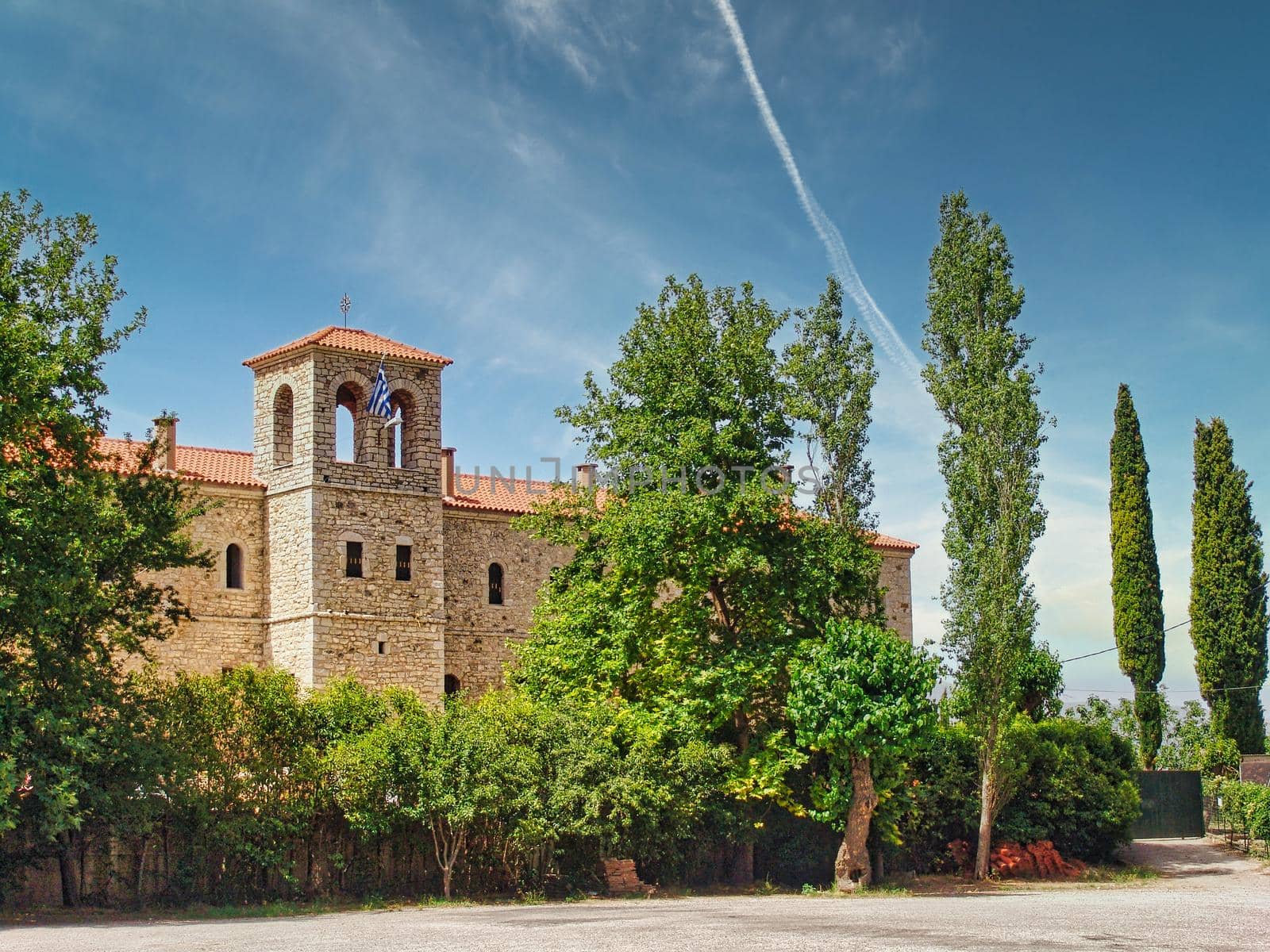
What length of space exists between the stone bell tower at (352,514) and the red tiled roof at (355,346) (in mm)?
41

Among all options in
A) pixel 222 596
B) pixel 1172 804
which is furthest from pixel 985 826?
pixel 222 596

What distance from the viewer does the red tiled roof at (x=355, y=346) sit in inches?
1428

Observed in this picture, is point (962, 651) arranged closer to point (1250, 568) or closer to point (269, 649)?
point (1250, 568)

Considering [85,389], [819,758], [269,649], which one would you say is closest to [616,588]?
[819,758]

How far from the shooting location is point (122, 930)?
59.9ft

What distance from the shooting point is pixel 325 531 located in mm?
35812

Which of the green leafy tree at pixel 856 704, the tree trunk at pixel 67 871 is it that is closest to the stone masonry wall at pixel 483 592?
the green leafy tree at pixel 856 704

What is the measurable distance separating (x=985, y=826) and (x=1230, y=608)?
490 inches

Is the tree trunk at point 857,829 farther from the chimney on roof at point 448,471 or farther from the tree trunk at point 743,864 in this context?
→ the chimney on roof at point 448,471

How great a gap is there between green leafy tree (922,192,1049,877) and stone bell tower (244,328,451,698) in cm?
1368

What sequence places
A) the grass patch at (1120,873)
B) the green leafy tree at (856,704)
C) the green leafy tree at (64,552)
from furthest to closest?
1. the grass patch at (1120,873)
2. the green leafy tree at (856,704)
3. the green leafy tree at (64,552)

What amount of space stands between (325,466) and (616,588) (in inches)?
450

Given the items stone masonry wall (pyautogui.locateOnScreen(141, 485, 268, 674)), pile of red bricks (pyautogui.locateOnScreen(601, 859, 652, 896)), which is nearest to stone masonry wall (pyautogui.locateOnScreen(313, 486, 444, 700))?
stone masonry wall (pyautogui.locateOnScreen(141, 485, 268, 674))

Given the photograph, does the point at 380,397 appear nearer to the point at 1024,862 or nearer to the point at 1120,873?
the point at 1024,862
